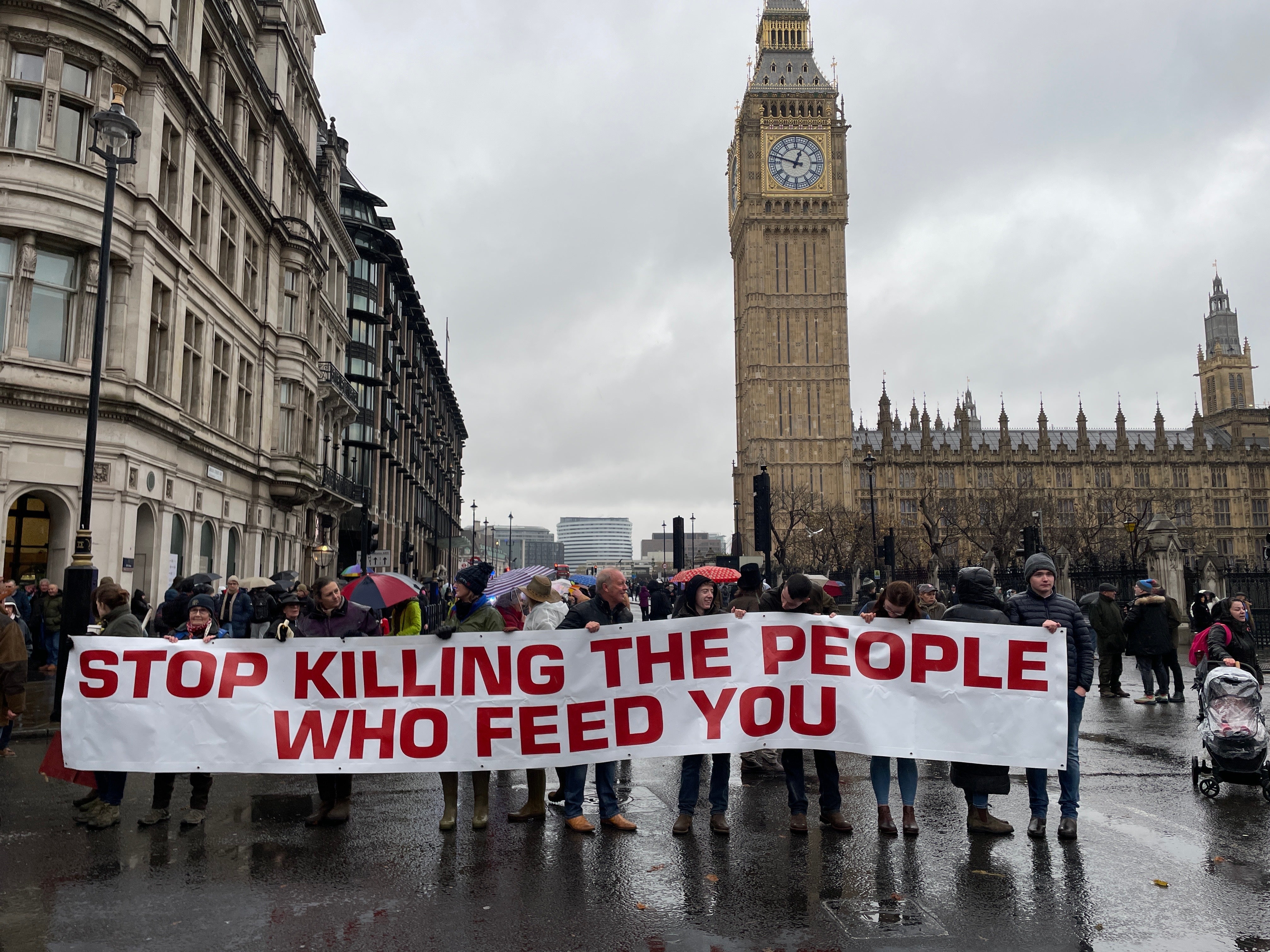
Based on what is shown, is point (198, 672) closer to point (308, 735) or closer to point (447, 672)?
point (308, 735)

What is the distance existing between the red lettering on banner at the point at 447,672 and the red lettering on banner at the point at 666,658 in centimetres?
154

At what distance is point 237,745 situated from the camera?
754 cm

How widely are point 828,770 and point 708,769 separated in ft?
10.8

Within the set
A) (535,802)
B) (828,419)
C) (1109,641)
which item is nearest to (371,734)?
(535,802)

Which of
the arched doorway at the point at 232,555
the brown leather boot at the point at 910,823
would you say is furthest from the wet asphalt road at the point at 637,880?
the arched doorway at the point at 232,555

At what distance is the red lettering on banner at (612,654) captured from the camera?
7.71 meters

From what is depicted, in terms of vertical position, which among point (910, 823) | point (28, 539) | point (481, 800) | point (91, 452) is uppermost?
point (91, 452)

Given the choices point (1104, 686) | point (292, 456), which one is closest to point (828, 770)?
point (1104, 686)

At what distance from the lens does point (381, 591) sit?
30.2ft

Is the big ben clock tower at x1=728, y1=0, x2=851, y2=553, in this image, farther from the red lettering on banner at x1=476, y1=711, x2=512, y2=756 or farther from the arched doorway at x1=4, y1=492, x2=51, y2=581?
the red lettering on banner at x1=476, y1=711, x2=512, y2=756

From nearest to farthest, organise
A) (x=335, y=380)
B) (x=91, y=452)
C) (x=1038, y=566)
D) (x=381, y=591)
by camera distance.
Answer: (x=1038, y=566)
(x=381, y=591)
(x=91, y=452)
(x=335, y=380)

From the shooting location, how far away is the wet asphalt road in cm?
525

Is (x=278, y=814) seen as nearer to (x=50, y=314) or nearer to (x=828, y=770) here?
(x=828, y=770)

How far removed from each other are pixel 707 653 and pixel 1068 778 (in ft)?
9.72
